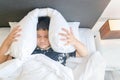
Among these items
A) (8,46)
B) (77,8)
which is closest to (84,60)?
(77,8)

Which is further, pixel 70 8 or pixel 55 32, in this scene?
pixel 70 8

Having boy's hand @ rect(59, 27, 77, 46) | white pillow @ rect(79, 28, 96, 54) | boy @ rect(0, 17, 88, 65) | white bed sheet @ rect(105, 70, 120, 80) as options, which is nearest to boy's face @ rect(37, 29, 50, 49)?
boy @ rect(0, 17, 88, 65)

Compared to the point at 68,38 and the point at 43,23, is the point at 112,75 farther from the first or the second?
the point at 43,23

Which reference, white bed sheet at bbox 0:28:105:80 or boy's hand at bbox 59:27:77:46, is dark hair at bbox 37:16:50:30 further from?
white bed sheet at bbox 0:28:105:80

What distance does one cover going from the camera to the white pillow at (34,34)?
4.48 ft

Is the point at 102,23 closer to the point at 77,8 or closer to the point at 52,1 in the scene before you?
the point at 77,8

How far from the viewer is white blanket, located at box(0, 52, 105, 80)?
127 cm

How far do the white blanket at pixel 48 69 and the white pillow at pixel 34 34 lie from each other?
2.4 inches

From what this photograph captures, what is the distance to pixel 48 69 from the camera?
131 cm

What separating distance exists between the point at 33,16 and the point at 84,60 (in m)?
0.43

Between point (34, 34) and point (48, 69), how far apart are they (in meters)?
0.25

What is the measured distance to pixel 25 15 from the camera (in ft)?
5.21

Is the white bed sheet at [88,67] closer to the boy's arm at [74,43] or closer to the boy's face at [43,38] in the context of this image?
the boy's arm at [74,43]

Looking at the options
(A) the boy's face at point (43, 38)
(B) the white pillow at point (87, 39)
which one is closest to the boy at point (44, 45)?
(A) the boy's face at point (43, 38)
